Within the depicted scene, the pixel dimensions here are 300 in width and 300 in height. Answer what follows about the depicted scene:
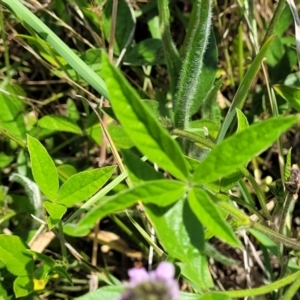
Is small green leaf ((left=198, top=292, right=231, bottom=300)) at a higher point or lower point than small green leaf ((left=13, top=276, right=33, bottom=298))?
higher

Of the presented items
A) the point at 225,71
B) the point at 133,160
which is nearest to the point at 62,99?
the point at 225,71

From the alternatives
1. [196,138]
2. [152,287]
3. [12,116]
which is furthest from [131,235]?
[152,287]

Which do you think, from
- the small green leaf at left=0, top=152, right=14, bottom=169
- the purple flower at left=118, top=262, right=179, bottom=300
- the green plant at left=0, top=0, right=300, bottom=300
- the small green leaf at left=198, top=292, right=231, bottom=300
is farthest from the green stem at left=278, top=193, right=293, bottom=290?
the small green leaf at left=0, top=152, right=14, bottom=169

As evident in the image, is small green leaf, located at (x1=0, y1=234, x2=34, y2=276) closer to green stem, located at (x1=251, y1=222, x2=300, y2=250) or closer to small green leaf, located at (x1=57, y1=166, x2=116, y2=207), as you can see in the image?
small green leaf, located at (x1=57, y1=166, x2=116, y2=207)

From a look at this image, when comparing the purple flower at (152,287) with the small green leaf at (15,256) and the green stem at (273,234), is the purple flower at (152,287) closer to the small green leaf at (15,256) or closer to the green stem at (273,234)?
the green stem at (273,234)

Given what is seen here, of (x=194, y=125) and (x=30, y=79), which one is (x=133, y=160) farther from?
(x=30, y=79)

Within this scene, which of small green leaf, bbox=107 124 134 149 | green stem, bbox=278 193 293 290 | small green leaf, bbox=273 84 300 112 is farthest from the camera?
small green leaf, bbox=107 124 134 149

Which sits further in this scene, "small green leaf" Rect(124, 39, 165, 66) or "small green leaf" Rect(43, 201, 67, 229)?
"small green leaf" Rect(124, 39, 165, 66)

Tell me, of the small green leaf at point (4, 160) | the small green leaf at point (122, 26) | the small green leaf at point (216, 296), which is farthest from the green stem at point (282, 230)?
the small green leaf at point (4, 160)
